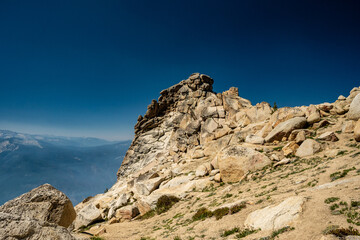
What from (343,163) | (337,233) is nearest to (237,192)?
(343,163)

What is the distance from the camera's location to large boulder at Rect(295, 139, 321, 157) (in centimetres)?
2604

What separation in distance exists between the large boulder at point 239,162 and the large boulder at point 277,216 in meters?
15.7

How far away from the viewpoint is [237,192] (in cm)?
2267

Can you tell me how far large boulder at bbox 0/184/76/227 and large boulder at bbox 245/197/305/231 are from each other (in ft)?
47.2

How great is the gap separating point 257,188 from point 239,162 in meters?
7.63

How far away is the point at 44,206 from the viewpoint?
14648 millimetres

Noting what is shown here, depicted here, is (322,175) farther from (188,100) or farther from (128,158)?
(128,158)

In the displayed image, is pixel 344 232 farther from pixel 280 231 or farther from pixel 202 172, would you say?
pixel 202 172

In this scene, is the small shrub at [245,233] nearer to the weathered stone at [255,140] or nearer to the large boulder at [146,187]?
the weathered stone at [255,140]

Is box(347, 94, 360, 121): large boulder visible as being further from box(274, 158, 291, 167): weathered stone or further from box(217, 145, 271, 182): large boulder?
box(217, 145, 271, 182): large boulder

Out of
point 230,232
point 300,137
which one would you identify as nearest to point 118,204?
point 230,232

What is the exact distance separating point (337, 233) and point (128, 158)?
270ft

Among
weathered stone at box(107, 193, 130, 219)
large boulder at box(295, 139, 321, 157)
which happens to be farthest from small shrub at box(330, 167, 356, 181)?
weathered stone at box(107, 193, 130, 219)

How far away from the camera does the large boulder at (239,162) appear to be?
2817 centimetres
